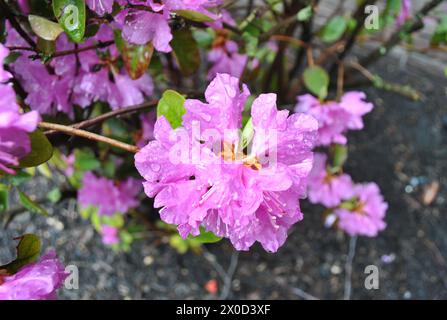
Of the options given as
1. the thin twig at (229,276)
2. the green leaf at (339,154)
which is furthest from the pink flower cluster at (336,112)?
the thin twig at (229,276)


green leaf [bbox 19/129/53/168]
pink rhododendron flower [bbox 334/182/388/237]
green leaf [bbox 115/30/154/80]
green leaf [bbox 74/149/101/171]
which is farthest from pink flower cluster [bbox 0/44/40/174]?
A: pink rhododendron flower [bbox 334/182/388/237]

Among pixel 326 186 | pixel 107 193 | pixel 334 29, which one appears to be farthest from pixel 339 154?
pixel 107 193

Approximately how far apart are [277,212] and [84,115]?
25.4 inches

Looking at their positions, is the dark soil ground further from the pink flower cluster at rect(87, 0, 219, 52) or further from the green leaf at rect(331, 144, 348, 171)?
the pink flower cluster at rect(87, 0, 219, 52)

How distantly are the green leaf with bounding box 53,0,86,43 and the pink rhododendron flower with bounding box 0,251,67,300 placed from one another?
362 millimetres

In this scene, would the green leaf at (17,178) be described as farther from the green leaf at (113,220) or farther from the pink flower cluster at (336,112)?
the pink flower cluster at (336,112)

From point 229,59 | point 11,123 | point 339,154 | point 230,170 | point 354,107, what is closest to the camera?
point 11,123

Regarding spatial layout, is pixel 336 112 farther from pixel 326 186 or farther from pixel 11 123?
pixel 11 123

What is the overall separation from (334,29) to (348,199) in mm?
502

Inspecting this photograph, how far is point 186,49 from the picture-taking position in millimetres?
1144

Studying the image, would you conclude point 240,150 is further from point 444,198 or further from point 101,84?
point 444,198

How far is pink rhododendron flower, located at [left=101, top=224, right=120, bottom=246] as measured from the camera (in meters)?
1.77

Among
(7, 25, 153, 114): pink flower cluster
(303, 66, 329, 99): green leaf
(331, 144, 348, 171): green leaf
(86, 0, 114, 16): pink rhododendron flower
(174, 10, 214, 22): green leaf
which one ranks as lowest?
(331, 144, 348, 171): green leaf

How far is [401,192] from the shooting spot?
193 centimetres
